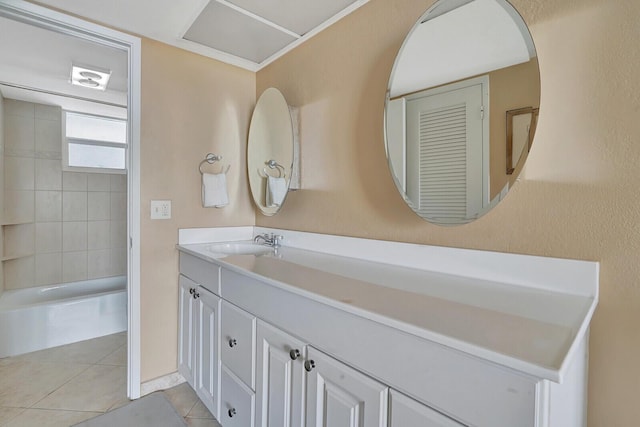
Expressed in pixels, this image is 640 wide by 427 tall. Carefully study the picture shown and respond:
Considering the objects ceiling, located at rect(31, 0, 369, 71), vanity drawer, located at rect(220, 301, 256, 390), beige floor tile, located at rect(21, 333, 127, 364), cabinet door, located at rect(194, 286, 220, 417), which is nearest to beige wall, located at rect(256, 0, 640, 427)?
ceiling, located at rect(31, 0, 369, 71)

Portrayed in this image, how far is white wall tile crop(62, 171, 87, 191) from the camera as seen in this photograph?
3088mm

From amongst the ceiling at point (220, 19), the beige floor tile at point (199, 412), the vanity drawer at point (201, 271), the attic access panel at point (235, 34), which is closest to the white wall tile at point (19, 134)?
the ceiling at point (220, 19)

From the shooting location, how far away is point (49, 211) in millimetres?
3018

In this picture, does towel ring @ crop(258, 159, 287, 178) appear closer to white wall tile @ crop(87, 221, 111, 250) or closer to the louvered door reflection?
the louvered door reflection

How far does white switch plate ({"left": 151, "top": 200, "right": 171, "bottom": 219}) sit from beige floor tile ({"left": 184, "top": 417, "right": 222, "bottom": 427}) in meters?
1.11

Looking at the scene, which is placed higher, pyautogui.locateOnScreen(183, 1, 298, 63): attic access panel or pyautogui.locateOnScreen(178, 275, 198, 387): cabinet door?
pyautogui.locateOnScreen(183, 1, 298, 63): attic access panel

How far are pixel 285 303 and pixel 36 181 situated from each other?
10.7ft

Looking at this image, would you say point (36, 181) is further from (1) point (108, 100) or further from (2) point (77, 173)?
(1) point (108, 100)

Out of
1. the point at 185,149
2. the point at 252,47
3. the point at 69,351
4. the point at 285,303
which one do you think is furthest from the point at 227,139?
the point at 69,351

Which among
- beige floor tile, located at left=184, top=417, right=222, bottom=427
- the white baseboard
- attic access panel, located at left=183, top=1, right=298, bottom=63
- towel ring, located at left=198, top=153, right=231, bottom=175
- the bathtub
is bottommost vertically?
beige floor tile, located at left=184, top=417, right=222, bottom=427

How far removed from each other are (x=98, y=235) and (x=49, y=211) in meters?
0.47

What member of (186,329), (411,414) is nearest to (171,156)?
(186,329)

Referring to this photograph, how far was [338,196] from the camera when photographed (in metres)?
1.60

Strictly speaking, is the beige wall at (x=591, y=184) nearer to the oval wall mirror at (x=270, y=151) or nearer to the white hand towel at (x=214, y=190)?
the oval wall mirror at (x=270, y=151)
